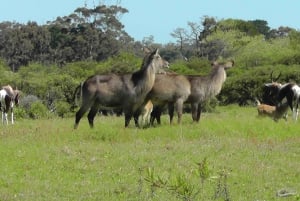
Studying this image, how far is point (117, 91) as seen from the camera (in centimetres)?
1535

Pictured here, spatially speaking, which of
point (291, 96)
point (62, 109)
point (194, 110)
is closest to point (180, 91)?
point (194, 110)

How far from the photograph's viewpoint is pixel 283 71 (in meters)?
33.3

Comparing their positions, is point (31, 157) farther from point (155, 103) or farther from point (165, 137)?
point (155, 103)

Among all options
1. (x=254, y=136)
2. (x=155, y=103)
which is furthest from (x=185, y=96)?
(x=254, y=136)

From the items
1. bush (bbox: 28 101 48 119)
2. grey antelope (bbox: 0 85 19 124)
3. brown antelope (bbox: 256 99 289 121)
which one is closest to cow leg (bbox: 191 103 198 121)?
brown antelope (bbox: 256 99 289 121)

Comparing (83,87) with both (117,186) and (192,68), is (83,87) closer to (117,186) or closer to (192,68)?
(117,186)

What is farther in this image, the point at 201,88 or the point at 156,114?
the point at 201,88

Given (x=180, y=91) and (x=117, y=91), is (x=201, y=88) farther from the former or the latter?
(x=117, y=91)

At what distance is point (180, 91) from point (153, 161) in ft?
16.4

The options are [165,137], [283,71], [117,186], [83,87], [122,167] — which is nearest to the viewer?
[117,186]

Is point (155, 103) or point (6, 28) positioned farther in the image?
point (6, 28)

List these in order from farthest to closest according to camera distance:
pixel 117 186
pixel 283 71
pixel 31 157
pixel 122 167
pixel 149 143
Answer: pixel 283 71
pixel 149 143
pixel 31 157
pixel 122 167
pixel 117 186

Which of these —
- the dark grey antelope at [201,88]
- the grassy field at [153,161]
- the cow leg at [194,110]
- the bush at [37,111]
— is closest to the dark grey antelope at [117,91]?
the grassy field at [153,161]

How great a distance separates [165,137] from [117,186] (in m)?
4.93
